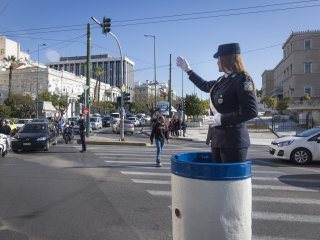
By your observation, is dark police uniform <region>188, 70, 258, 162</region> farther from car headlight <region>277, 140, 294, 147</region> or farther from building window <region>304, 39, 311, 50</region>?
building window <region>304, 39, 311, 50</region>

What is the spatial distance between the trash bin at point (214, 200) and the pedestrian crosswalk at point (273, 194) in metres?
2.82

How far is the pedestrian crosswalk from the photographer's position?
6.12 metres

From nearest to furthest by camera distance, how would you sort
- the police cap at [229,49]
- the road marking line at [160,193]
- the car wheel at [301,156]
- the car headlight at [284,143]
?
the police cap at [229,49]
the road marking line at [160,193]
the car wheel at [301,156]
the car headlight at [284,143]

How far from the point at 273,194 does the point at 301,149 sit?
23.0ft

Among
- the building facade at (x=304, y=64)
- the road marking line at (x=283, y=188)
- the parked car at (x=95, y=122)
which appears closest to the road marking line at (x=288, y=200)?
the road marking line at (x=283, y=188)

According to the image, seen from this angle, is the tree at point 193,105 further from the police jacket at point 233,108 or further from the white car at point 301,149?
the police jacket at point 233,108

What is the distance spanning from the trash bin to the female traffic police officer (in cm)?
51

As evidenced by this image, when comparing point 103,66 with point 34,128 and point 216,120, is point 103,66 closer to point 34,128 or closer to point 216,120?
point 34,128

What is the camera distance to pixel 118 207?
7.32 metres

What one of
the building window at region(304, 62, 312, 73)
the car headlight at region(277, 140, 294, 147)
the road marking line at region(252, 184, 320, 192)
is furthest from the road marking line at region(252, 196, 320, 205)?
the building window at region(304, 62, 312, 73)

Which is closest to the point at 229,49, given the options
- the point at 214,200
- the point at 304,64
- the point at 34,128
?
the point at 214,200

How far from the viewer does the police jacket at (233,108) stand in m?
3.47

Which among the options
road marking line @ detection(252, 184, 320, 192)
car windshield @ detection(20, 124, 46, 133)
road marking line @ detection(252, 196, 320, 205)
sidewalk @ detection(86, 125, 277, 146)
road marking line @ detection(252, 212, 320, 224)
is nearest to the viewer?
road marking line @ detection(252, 212, 320, 224)

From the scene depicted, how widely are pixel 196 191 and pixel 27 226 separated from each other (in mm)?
3926
